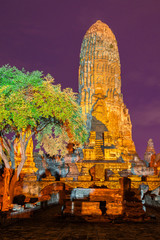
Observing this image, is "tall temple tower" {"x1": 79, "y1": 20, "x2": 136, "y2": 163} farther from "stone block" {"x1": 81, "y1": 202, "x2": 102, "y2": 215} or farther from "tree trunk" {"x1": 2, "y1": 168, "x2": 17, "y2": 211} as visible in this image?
"stone block" {"x1": 81, "y1": 202, "x2": 102, "y2": 215}

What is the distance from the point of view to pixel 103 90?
47.6m

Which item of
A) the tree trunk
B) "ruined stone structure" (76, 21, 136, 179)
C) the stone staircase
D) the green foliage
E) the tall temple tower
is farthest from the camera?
the tall temple tower

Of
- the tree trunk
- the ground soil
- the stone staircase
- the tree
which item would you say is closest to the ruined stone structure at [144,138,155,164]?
the stone staircase

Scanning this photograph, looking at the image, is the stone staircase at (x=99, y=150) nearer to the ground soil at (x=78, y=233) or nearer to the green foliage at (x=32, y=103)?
the green foliage at (x=32, y=103)

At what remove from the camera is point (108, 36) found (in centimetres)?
5241

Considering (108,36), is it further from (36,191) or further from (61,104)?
(61,104)

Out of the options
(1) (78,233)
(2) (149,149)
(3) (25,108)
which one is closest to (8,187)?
(3) (25,108)

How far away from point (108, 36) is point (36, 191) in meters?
39.4

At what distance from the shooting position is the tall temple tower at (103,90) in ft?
143

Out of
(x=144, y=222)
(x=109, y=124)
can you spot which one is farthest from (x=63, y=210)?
(x=109, y=124)

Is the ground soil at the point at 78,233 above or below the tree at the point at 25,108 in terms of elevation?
below

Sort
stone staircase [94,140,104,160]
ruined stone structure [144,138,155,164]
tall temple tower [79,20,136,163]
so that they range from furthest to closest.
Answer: ruined stone structure [144,138,155,164] < tall temple tower [79,20,136,163] < stone staircase [94,140,104,160]

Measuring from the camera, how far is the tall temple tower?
143 feet

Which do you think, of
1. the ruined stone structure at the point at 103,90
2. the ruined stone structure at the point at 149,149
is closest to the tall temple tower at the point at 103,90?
the ruined stone structure at the point at 103,90
